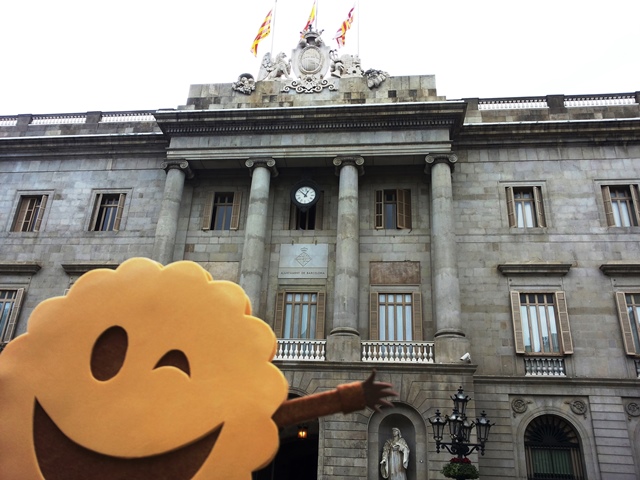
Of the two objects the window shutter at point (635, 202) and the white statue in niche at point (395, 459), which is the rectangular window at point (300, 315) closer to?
the white statue in niche at point (395, 459)

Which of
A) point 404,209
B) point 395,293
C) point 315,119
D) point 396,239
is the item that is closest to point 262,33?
point 315,119

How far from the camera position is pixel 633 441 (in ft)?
61.1

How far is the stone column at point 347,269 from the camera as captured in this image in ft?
63.9

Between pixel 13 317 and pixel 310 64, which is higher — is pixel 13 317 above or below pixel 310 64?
below

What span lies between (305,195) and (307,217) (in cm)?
102

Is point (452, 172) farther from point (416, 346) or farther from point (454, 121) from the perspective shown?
point (416, 346)

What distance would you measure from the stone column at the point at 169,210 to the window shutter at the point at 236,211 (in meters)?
2.23

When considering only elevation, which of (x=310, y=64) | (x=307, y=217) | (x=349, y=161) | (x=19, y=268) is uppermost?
(x=310, y=64)

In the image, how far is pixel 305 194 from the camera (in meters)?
23.2

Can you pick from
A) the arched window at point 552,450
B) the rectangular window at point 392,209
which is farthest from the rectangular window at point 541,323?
the rectangular window at point 392,209

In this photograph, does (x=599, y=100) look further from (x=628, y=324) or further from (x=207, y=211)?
(x=207, y=211)

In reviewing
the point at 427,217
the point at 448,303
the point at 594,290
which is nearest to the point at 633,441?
the point at 594,290

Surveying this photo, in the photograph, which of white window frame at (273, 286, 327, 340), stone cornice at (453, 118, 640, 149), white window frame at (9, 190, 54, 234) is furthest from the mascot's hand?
white window frame at (9, 190, 54, 234)

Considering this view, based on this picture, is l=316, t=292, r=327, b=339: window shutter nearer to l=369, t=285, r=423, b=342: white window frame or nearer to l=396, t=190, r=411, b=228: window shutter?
l=369, t=285, r=423, b=342: white window frame
